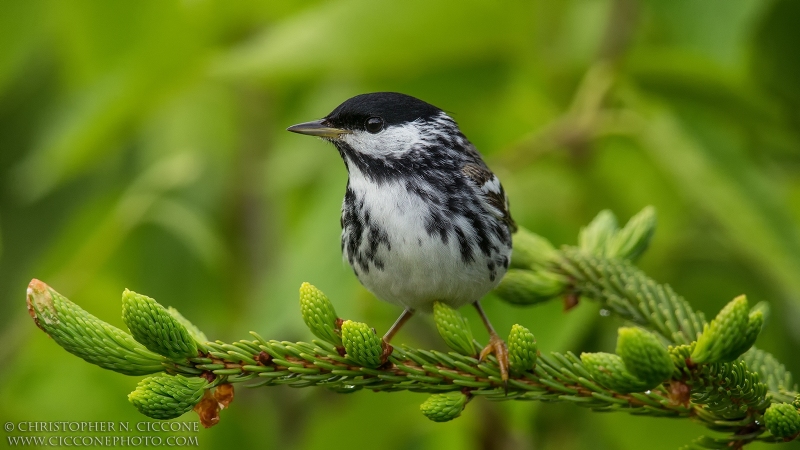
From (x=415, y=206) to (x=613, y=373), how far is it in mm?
990

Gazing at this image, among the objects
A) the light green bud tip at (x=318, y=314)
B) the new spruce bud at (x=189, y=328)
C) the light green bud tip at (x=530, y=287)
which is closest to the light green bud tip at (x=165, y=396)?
the new spruce bud at (x=189, y=328)

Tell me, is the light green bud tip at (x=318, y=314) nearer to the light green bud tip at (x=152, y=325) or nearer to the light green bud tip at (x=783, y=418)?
the light green bud tip at (x=152, y=325)

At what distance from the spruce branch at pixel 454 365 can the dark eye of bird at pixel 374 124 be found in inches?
34.4

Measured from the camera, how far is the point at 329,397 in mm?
4410

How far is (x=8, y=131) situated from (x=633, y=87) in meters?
3.39

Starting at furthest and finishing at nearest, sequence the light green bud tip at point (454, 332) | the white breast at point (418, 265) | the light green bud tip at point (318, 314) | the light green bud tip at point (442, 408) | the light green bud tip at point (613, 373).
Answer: the white breast at point (418, 265), the light green bud tip at point (454, 332), the light green bud tip at point (318, 314), the light green bud tip at point (442, 408), the light green bud tip at point (613, 373)

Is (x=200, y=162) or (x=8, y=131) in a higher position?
(x=8, y=131)

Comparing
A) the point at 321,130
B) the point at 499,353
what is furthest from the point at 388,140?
the point at 499,353

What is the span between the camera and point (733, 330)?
5.49 ft

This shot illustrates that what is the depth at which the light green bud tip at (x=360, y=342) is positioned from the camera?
6.39ft

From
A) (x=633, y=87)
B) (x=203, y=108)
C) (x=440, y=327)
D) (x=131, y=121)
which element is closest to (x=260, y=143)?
(x=203, y=108)

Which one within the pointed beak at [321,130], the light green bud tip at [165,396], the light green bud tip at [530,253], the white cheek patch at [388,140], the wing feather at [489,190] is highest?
the pointed beak at [321,130]

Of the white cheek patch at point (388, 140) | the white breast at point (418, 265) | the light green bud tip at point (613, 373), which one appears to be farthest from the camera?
the white cheek patch at point (388, 140)

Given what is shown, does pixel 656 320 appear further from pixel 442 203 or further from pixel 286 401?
pixel 286 401
